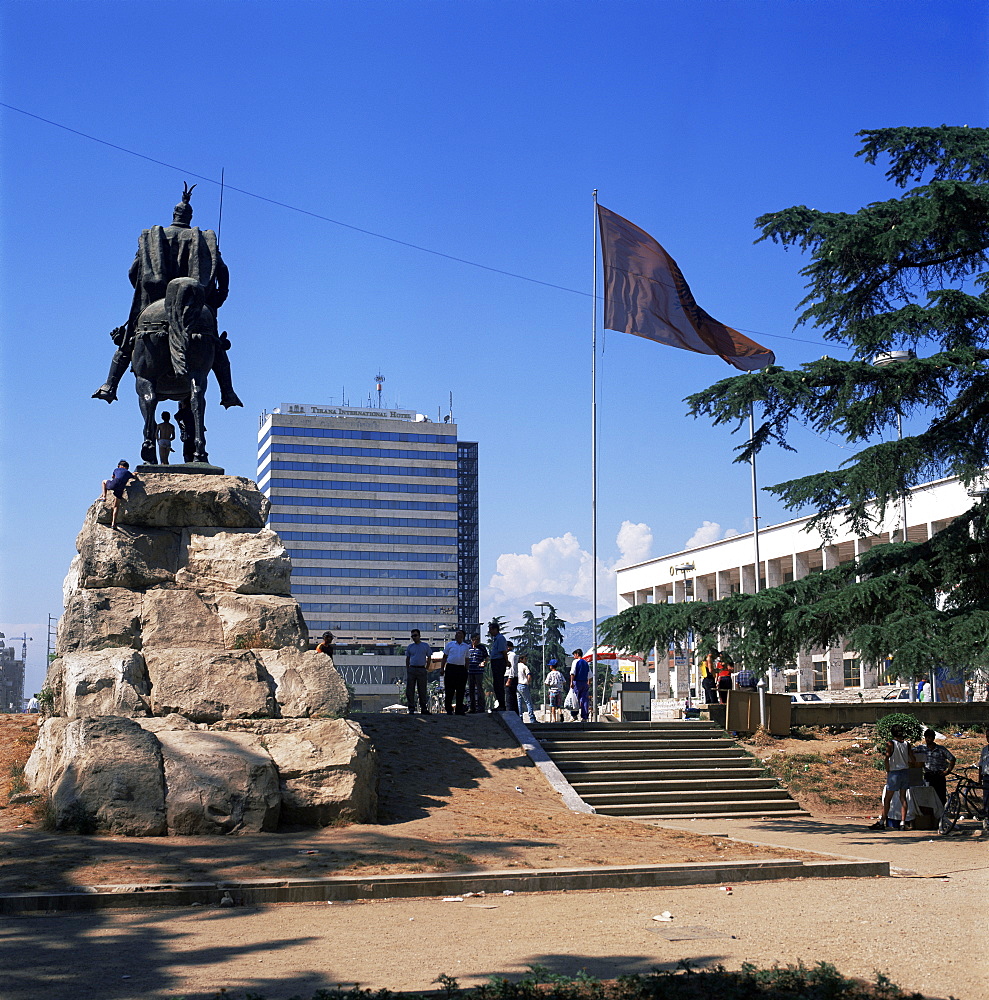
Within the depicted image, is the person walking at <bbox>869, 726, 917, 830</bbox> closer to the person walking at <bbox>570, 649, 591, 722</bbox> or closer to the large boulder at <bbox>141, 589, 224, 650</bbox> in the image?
the large boulder at <bbox>141, 589, 224, 650</bbox>

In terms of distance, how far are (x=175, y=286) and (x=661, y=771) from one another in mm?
10770

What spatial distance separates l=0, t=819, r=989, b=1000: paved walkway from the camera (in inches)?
242

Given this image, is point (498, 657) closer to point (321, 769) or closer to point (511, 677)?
point (511, 677)

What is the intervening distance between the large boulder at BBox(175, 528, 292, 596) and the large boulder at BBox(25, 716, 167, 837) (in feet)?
11.7

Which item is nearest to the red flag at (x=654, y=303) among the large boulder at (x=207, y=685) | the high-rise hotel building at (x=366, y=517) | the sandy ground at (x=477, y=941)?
the large boulder at (x=207, y=685)

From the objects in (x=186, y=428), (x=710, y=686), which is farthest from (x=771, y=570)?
(x=186, y=428)

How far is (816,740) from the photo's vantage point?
21.1 metres

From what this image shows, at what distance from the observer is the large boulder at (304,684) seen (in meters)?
13.6

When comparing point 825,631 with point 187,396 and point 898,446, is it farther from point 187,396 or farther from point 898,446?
point 187,396

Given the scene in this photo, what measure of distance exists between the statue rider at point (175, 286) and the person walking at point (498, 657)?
22.6 ft

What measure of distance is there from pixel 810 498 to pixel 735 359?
4497mm

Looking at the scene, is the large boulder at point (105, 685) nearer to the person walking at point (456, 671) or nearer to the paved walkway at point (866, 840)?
the paved walkway at point (866, 840)

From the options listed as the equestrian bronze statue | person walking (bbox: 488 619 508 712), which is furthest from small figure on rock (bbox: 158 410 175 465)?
person walking (bbox: 488 619 508 712)

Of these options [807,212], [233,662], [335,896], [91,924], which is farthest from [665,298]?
[91,924]
